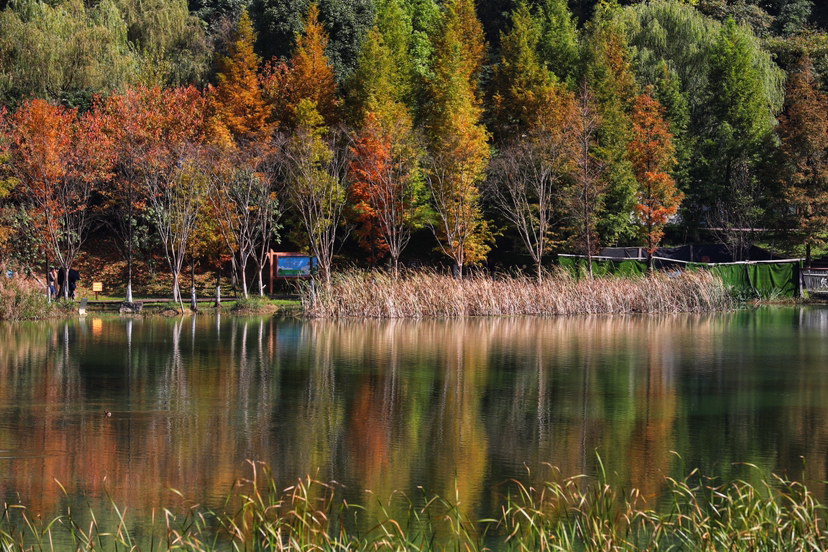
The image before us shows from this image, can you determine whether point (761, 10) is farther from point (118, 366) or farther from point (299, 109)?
point (118, 366)

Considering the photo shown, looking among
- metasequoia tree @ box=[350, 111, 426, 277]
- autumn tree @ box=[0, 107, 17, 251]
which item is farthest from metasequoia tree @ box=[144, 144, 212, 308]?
metasequoia tree @ box=[350, 111, 426, 277]

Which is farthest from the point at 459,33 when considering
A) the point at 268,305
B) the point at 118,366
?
the point at 118,366

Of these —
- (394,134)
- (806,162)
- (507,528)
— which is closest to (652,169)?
(806,162)

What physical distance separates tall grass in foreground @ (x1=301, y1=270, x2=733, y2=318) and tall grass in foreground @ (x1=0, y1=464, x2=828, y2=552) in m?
→ 22.5

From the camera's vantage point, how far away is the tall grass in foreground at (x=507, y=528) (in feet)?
26.7

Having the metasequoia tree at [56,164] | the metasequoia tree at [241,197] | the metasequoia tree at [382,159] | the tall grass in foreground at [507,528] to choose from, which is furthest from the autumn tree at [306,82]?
the tall grass in foreground at [507,528]

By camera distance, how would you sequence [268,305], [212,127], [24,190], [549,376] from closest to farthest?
[549,376], [268,305], [24,190], [212,127]

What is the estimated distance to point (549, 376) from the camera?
69.0 feet

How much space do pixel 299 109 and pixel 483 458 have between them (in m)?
35.0

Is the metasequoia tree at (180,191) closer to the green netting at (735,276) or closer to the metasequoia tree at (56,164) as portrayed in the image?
the metasequoia tree at (56,164)

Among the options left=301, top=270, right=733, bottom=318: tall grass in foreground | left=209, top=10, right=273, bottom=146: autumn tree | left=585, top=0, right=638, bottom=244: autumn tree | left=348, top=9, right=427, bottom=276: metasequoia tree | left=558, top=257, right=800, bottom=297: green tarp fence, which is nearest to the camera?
left=301, top=270, right=733, bottom=318: tall grass in foreground

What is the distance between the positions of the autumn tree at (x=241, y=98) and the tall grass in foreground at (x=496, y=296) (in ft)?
41.1

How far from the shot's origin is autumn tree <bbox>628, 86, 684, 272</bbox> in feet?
153

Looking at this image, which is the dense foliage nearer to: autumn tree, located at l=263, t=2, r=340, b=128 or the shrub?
autumn tree, located at l=263, t=2, r=340, b=128
